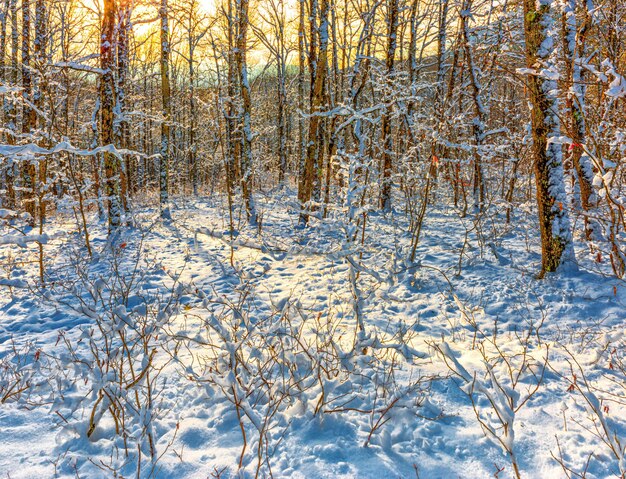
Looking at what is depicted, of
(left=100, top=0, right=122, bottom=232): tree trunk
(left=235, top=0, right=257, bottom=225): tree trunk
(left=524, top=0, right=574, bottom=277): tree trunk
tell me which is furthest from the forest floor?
(left=235, top=0, right=257, bottom=225): tree trunk

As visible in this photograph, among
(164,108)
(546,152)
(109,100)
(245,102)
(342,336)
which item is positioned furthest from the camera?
(164,108)

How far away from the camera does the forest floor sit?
2410 millimetres

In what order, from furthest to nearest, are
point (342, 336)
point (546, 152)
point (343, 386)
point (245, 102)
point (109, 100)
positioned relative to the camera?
point (245, 102), point (109, 100), point (546, 152), point (342, 336), point (343, 386)

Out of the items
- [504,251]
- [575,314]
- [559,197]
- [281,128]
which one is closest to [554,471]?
[575,314]

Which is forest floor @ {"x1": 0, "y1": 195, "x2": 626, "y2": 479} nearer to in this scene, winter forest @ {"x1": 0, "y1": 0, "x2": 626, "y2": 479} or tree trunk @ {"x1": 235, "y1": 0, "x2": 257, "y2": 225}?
winter forest @ {"x1": 0, "y1": 0, "x2": 626, "y2": 479}

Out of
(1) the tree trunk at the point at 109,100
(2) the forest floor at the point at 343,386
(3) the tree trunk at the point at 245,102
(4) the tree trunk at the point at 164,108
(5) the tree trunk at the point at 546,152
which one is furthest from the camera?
(4) the tree trunk at the point at 164,108

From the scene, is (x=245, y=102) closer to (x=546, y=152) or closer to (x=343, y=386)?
(x=546, y=152)

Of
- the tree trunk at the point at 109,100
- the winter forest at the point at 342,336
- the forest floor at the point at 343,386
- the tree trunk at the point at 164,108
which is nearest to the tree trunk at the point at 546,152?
the winter forest at the point at 342,336

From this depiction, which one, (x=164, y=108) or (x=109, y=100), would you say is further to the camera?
(x=164, y=108)

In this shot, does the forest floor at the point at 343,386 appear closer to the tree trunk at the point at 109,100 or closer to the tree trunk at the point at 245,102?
the tree trunk at the point at 109,100

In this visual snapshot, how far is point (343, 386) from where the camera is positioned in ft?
10.2

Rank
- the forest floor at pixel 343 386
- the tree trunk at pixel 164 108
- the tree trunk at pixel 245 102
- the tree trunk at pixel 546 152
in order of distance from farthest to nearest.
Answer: the tree trunk at pixel 164 108, the tree trunk at pixel 245 102, the tree trunk at pixel 546 152, the forest floor at pixel 343 386

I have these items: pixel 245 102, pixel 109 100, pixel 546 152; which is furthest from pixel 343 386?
pixel 245 102

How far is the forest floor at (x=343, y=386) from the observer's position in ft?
7.91
